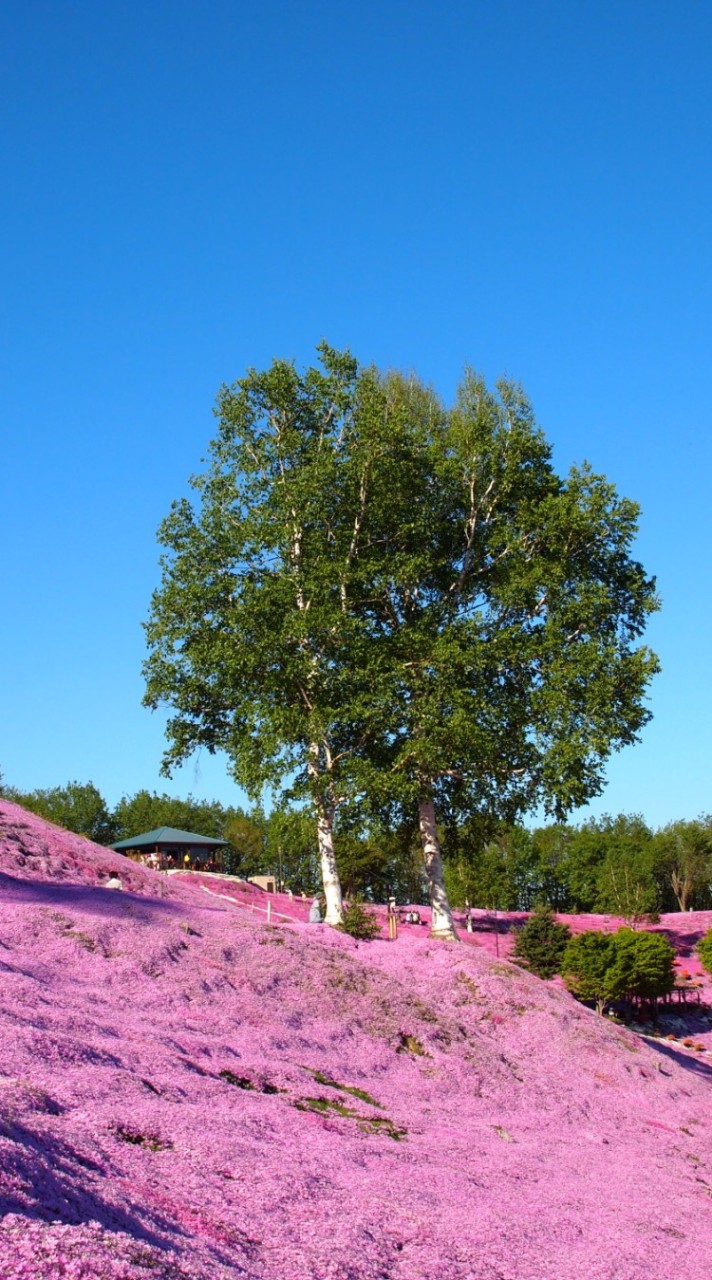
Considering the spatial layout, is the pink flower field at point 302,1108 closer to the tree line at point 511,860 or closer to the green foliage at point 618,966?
the green foliage at point 618,966

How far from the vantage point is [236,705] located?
3291 centimetres

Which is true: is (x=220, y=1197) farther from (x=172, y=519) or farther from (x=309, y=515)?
(x=172, y=519)

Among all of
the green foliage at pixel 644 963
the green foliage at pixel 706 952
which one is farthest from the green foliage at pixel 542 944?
the green foliage at pixel 706 952

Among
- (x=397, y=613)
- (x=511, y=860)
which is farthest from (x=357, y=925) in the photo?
(x=511, y=860)

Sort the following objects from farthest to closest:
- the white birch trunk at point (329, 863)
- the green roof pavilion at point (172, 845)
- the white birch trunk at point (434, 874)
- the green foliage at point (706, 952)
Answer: the green roof pavilion at point (172, 845), the green foliage at point (706, 952), the white birch trunk at point (434, 874), the white birch trunk at point (329, 863)

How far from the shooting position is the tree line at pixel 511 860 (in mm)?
83000

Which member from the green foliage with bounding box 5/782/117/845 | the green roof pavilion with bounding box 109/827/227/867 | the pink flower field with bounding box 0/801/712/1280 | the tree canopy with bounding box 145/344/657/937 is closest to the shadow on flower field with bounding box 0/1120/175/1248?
the pink flower field with bounding box 0/801/712/1280

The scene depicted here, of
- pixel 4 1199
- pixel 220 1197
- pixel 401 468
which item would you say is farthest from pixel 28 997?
pixel 401 468

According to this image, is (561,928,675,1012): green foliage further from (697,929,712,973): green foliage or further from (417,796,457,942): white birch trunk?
(417,796,457,942): white birch trunk

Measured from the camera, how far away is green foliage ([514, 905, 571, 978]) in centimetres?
5125

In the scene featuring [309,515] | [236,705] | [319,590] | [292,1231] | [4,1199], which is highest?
[309,515]

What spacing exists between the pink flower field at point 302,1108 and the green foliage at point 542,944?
2211 cm

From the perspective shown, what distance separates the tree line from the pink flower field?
156 feet

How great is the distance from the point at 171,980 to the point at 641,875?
74.2 metres
